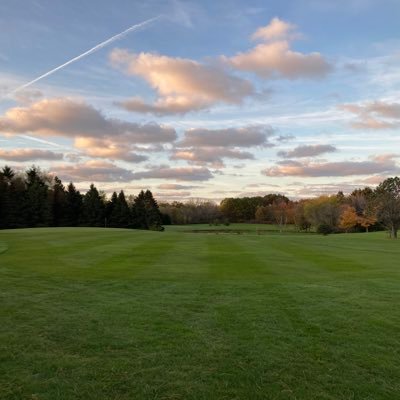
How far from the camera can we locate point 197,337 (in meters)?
6.81

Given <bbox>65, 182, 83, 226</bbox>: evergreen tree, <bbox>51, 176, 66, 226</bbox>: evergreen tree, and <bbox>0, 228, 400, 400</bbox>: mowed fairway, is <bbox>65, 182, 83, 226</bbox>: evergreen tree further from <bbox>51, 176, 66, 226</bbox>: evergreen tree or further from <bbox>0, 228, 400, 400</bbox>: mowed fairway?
<bbox>0, 228, 400, 400</bbox>: mowed fairway

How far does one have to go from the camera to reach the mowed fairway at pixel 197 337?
496cm

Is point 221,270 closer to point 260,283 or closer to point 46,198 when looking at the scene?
point 260,283

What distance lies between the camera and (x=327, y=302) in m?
9.79

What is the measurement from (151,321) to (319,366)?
326cm

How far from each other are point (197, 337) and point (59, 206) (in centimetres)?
8076

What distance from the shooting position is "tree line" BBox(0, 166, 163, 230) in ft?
246

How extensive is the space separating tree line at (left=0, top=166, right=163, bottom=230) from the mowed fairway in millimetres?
66512

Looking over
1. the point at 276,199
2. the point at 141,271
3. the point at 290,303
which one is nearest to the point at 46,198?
the point at 141,271

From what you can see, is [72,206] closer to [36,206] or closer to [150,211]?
[36,206]

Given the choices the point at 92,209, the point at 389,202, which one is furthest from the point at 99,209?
the point at 389,202

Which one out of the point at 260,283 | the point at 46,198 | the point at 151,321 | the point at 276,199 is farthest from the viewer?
the point at 276,199

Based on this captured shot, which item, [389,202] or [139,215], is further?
[139,215]

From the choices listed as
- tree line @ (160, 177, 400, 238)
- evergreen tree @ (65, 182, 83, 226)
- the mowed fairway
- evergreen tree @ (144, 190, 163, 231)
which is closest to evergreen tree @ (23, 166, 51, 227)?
evergreen tree @ (65, 182, 83, 226)
